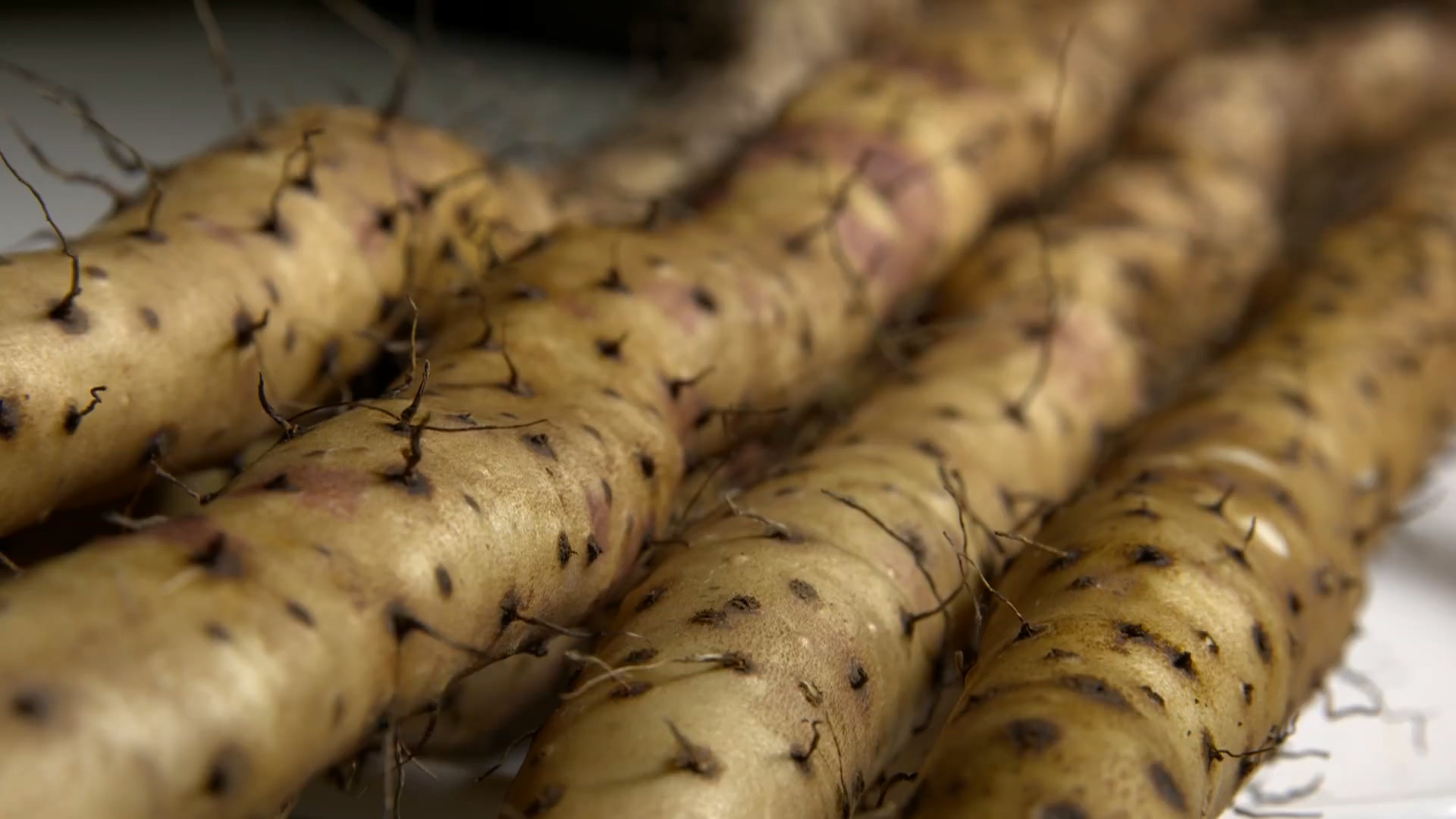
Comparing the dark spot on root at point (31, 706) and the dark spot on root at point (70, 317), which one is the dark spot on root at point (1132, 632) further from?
the dark spot on root at point (70, 317)

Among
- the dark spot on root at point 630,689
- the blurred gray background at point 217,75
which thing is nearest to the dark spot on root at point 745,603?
the dark spot on root at point 630,689

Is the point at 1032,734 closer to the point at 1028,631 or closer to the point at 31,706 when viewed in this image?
the point at 1028,631

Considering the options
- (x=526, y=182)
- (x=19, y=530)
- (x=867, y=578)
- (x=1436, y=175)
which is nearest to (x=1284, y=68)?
(x=1436, y=175)

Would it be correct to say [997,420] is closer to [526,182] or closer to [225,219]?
[526,182]

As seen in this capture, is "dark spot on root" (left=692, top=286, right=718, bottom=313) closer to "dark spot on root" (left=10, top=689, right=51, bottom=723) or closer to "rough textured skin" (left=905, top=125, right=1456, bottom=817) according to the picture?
"rough textured skin" (left=905, top=125, right=1456, bottom=817)

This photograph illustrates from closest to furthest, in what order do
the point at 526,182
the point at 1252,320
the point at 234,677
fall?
the point at 234,677 < the point at 526,182 < the point at 1252,320

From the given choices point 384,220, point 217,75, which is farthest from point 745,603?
point 217,75

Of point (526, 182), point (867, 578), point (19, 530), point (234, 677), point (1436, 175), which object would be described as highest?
point (1436, 175)
